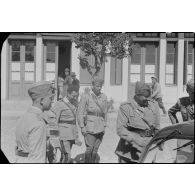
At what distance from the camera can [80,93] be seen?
4.29 meters

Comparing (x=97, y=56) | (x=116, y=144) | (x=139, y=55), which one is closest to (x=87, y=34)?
(x=97, y=56)

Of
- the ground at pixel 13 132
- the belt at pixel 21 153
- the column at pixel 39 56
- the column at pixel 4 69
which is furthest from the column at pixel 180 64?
the column at pixel 4 69

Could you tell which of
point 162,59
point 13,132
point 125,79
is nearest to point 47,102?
point 13,132

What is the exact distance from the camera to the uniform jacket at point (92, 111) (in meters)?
4.24

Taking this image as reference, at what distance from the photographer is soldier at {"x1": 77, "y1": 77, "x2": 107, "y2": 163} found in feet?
13.9

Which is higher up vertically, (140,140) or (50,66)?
(50,66)

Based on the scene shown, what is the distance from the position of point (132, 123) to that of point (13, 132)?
1.20 m

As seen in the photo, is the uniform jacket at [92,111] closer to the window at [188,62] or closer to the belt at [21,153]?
the belt at [21,153]

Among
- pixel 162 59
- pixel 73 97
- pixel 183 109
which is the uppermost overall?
pixel 162 59

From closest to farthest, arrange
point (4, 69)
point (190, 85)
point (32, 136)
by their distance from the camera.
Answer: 1. point (32, 136)
2. point (190, 85)
3. point (4, 69)

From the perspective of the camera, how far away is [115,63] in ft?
13.9

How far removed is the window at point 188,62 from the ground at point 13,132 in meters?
0.37

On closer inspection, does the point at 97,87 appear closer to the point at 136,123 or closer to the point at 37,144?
the point at 136,123

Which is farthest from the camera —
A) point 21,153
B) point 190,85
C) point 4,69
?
point 4,69
